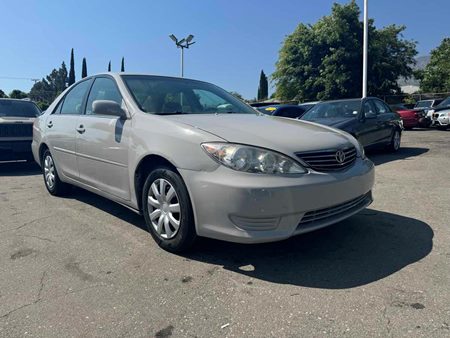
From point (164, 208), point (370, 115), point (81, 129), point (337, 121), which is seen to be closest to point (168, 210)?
point (164, 208)

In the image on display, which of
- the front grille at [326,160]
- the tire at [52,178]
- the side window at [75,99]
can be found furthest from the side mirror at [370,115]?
the tire at [52,178]

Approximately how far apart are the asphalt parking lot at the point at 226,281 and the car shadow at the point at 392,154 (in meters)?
4.37

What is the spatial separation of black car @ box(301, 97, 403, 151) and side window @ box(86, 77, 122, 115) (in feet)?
16.6

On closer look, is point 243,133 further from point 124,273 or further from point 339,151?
point 124,273

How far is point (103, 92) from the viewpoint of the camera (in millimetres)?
4250

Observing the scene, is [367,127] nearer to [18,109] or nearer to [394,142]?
[394,142]

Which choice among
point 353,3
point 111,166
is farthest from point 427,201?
point 353,3

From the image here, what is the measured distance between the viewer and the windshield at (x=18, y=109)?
8438mm

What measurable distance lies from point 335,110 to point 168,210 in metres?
6.70

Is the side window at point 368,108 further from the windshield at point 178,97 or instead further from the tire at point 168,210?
the tire at point 168,210

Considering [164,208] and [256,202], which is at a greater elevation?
[256,202]

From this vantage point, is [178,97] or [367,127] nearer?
[178,97]

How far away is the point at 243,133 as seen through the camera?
3068mm

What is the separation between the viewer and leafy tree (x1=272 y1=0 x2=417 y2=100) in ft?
90.4
